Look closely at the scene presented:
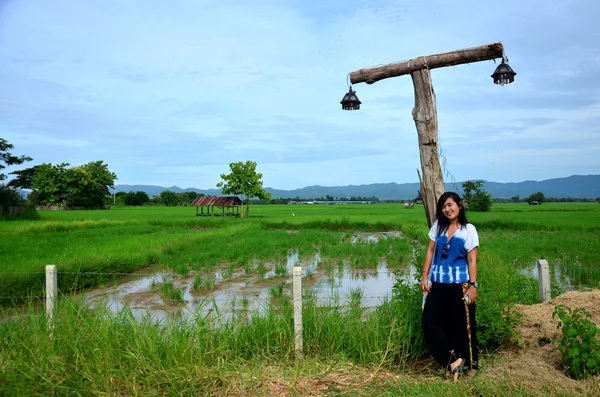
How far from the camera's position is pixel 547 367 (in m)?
3.75

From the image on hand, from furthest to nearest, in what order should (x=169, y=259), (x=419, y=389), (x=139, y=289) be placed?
(x=169, y=259) → (x=139, y=289) → (x=419, y=389)

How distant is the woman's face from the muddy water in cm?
353

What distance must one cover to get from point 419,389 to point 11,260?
981 centimetres

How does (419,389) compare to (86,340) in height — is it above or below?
below

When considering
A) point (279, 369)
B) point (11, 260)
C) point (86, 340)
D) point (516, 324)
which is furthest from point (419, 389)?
point (11, 260)

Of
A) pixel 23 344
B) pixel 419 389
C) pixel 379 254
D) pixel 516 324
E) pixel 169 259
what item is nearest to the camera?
pixel 419 389

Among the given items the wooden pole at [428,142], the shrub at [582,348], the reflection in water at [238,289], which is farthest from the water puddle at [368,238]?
the shrub at [582,348]

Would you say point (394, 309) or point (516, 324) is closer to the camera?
point (516, 324)

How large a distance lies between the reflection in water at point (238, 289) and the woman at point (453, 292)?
11.2ft

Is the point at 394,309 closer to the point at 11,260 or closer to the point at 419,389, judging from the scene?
the point at 419,389

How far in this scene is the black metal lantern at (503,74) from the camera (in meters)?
4.68

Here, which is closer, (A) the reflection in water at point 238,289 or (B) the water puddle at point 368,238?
(A) the reflection in water at point 238,289

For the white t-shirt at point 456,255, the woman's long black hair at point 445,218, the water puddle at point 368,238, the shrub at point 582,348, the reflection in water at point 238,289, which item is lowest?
the reflection in water at point 238,289

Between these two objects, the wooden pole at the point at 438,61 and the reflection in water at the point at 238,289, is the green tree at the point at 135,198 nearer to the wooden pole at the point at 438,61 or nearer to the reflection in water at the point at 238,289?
the reflection in water at the point at 238,289
